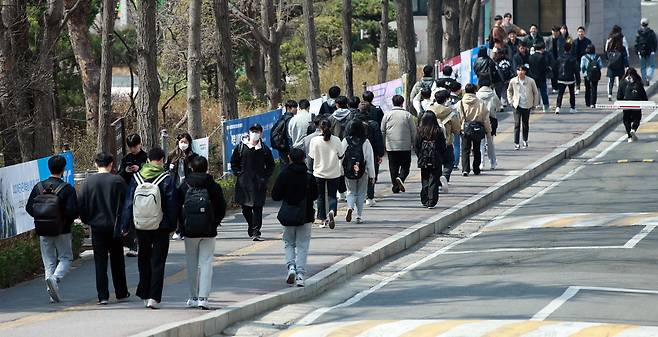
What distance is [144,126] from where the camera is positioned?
2452 centimetres

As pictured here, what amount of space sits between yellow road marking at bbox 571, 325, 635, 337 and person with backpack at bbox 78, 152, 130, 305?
4899mm

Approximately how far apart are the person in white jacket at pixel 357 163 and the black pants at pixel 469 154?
199 inches

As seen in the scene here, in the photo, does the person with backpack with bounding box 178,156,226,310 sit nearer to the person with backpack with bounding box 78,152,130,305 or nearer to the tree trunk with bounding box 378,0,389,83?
the person with backpack with bounding box 78,152,130,305

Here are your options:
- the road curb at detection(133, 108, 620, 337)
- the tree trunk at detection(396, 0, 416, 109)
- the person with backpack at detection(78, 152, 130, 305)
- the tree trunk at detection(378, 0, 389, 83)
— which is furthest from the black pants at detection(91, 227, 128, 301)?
the tree trunk at detection(378, 0, 389, 83)

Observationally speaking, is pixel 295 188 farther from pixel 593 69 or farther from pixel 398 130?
pixel 593 69

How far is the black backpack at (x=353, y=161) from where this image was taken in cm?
2155

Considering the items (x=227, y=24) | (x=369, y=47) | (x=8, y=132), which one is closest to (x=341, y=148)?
(x=8, y=132)

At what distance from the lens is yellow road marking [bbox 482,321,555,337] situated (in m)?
14.1

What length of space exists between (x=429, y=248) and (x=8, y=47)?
6.38 meters

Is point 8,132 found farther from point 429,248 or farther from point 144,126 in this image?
point 429,248

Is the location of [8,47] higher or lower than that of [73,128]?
higher

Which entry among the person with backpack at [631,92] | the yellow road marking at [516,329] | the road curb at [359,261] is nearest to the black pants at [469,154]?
the road curb at [359,261]

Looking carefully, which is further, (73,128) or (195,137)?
(73,128)

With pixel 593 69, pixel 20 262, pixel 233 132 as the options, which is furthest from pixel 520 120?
pixel 20 262
